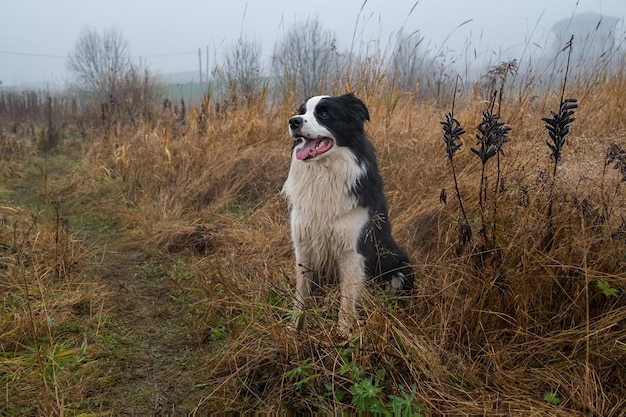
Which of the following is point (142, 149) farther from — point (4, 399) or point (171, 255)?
point (4, 399)

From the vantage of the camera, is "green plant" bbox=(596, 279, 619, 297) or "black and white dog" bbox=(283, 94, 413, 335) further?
"black and white dog" bbox=(283, 94, 413, 335)

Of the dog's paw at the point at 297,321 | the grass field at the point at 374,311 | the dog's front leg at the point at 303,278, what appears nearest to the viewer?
the grass field at the point at 374,311

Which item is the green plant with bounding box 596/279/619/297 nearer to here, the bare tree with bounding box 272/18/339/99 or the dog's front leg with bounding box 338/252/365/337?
the dog's front leg with bounding box 338/252/365/337

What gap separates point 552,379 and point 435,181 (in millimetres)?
2127

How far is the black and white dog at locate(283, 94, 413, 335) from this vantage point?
87.5 inches

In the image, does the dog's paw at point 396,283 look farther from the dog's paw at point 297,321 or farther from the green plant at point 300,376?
the green plant at point 300,376

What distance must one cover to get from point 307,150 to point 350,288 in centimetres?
72

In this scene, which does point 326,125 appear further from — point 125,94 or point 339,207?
point 125,94

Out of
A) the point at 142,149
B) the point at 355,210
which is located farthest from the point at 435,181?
the point at 142,149

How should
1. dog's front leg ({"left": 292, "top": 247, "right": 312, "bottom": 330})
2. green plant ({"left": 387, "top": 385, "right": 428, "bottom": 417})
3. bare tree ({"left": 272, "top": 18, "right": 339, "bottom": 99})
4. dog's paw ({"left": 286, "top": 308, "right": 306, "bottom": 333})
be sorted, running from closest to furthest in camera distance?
green plant ({"left": 387, "top": 385, "right": 428, "bottom": 417})
dog's paw ({"left": 286, "top": 308, "right": 306, "bottom": 333})
dog's front leg ({"left": 292, "top": 247, "right": 312, "bottom": 330})
bare tree ({"left": 272, "top": 18, "right": 339, "bottom": 99})

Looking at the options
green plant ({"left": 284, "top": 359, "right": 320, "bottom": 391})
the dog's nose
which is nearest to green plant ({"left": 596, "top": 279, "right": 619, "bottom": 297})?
green plant ({"left": 284, "top": 359, "right": 320, "bottom": 391})

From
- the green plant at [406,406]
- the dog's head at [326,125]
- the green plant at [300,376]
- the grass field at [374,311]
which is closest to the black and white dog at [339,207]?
the dog's head at [326,125]

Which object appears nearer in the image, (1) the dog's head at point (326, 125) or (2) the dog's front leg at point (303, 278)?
(1) the dog's head at point (326, 125)

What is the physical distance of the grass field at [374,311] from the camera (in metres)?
1.69
